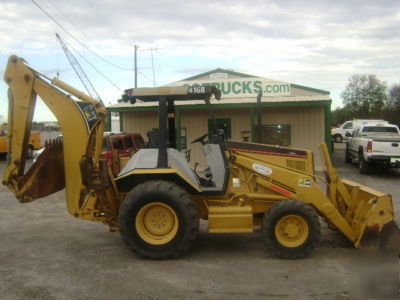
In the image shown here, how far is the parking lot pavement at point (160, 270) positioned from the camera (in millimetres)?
4746

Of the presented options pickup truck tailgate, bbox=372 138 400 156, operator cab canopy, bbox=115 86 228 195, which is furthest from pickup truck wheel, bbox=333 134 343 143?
operator cab canopy, bbox=115 86 228 195

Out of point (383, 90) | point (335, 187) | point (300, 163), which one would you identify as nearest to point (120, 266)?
point (300, 163)

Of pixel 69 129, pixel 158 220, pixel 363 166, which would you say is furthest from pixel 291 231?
pixel 363 166

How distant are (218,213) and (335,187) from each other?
1.90m

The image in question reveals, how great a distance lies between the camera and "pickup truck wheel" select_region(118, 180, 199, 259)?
18.3 ft

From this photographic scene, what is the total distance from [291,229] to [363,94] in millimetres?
60970

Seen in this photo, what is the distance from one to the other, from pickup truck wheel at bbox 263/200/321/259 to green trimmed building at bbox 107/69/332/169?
1053cm

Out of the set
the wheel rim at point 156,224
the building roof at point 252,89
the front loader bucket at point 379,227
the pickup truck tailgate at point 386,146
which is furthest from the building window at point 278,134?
the wheel rim at point 156,224

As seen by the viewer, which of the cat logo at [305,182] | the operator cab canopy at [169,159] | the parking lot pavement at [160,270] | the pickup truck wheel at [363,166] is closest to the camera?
the parking lot pavement at [160,270]

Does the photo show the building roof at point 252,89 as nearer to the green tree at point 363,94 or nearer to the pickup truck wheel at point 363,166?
the pickup truck wheel at point 363,166

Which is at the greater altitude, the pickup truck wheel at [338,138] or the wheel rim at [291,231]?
the pickup truck wheel at [338,138]

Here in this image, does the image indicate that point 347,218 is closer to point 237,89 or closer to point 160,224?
point 160,224

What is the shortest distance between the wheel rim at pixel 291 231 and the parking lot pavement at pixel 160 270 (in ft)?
0.85

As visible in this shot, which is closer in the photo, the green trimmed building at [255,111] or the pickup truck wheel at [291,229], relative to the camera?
the pickup truck wheel at [291,229]
